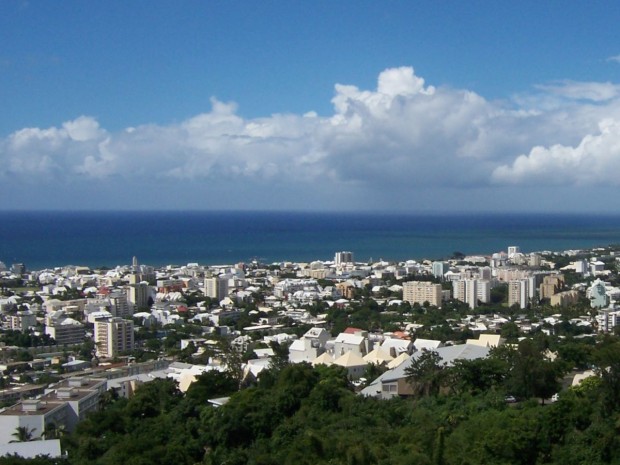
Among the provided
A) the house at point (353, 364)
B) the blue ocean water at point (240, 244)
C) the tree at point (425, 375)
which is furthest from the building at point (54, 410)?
the blue ocean water at point (240, 244)

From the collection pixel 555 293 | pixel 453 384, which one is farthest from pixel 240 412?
pixel 555 293

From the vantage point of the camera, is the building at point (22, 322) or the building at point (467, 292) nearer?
the building at point (22, 322)

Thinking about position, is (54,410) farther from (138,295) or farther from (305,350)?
(138,295)

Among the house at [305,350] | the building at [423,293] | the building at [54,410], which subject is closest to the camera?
the building at [54,410]

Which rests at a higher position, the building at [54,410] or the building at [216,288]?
the building at [216,288]

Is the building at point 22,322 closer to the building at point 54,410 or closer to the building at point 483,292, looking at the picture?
the building at point 54,410

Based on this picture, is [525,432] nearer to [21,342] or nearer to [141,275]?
[21,342]
